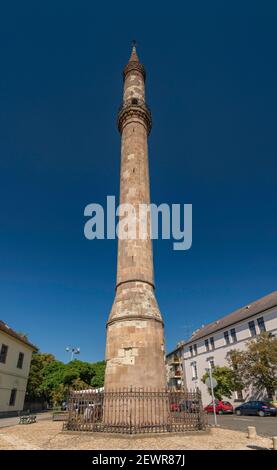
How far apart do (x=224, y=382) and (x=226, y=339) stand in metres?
6.74

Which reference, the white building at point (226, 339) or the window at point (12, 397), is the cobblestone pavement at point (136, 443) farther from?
the white building at point (226, 339)

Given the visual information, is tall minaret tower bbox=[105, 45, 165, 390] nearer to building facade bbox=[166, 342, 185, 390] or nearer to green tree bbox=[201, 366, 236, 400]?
green tree bbox=[201, 366, 236, 400]

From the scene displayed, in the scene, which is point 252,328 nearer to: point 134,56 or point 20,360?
point 20,360

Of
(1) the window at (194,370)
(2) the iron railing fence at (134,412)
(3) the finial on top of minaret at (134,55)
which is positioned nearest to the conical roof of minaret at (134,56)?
(3) the finial on top of minaret at (134,55)

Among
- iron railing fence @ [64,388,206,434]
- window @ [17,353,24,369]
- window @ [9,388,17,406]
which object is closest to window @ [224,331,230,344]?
window @ [17,353,24,369]

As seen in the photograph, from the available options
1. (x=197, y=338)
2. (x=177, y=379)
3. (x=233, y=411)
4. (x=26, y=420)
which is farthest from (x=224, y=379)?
(x=177, y=379)

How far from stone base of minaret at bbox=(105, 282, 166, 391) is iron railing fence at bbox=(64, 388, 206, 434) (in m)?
0.79

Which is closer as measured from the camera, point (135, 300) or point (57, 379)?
point (135, 300)

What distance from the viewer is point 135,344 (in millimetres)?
12977

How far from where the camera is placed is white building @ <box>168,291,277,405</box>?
2980cm

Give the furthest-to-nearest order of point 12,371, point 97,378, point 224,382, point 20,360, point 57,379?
point 97,378, point 57,379, point 224,382, point 20,360, point 12,371

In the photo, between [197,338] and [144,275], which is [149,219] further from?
[197,338]

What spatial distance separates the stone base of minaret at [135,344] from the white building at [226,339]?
1962cm

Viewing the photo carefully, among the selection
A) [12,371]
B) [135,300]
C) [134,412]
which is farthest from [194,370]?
[134,412]
